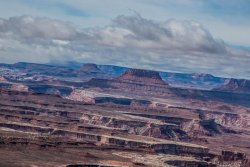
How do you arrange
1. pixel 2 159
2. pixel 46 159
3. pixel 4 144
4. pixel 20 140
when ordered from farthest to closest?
pixel 20 140, pixel 4 144, pixel 46 159, pixel 2 159

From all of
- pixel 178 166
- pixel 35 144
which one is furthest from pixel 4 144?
pixel 178 166

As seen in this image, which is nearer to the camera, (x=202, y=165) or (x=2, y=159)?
(x=2, y=159)

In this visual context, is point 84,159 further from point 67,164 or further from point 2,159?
point 2,159

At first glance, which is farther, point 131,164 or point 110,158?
point 110,158

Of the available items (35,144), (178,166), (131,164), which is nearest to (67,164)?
(131,164)

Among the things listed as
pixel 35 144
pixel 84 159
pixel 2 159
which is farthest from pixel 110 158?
pixel 2 159

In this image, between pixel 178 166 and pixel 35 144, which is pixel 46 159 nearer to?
pixel 35 144

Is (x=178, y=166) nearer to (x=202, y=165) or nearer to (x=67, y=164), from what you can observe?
(x=202, y=165)

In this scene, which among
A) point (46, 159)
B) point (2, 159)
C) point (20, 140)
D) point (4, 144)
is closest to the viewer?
point (2, 159)
